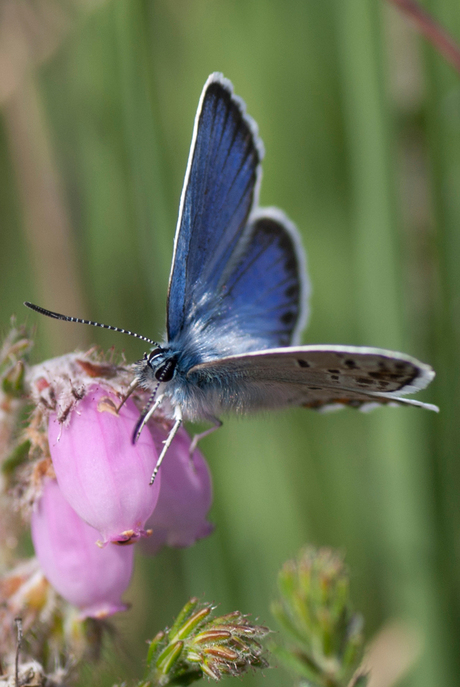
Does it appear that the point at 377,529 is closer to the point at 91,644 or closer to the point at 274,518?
the point at 274,518

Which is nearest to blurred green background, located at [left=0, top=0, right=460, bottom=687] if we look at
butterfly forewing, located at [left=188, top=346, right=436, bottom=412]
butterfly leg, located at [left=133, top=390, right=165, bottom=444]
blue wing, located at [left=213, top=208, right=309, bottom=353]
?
Result: blue wing, located at [left=213, top=208, right=309, bottom=353]

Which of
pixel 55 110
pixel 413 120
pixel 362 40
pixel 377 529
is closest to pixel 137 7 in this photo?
pixel 362 40

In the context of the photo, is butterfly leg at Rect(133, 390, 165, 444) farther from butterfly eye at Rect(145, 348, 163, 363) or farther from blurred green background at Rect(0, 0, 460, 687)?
blurred green background at Rect(0, 0, 460, 687)

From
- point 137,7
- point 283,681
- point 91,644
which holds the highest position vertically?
point 137,7

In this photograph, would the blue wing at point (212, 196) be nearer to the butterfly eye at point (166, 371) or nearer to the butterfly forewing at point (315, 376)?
the butterfly eye at point (166, 371)

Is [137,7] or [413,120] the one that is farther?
[413,120]

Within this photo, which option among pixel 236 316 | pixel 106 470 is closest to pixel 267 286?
pixel 236 316

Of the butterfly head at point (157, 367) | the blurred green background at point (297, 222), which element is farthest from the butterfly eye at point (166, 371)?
the blurred green background at point (297, 222)
